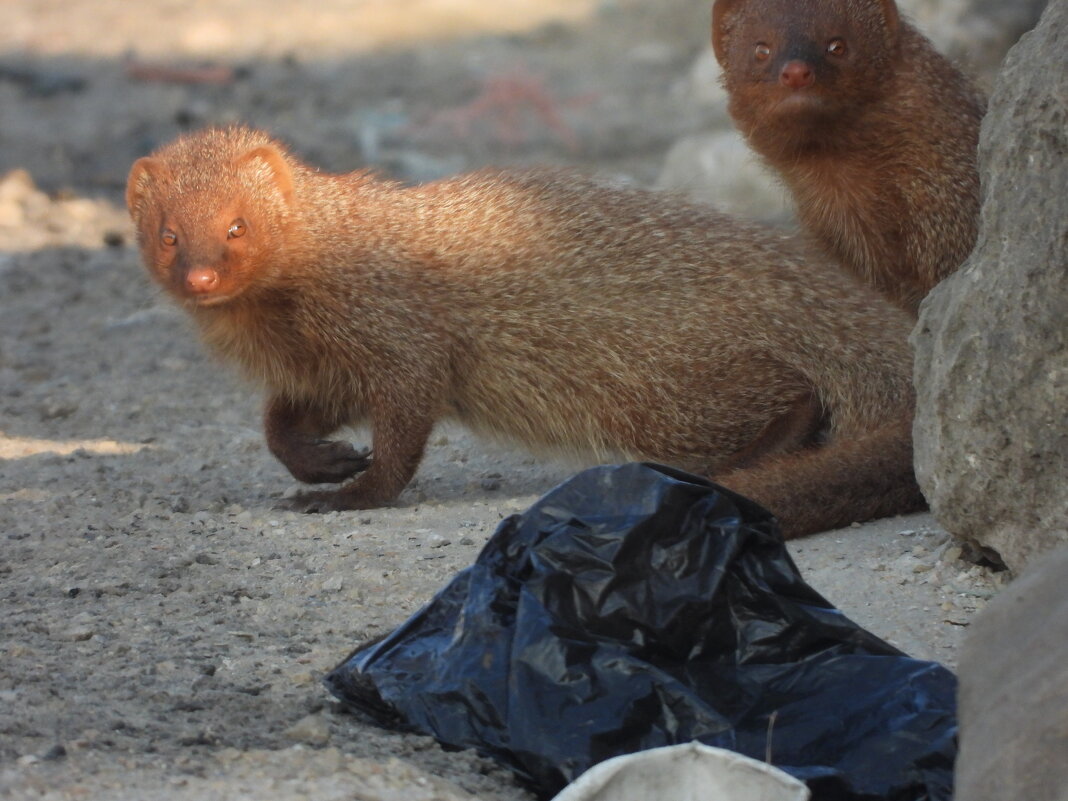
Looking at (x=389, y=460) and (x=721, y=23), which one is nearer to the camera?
(x=389, y=460)

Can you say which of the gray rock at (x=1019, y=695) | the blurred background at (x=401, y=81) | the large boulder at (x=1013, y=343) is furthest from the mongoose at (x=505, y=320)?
the blurred background at (x=401, y=81)

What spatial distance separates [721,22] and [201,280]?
157 centimetres

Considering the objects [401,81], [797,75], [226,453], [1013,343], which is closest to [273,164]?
[226,453]

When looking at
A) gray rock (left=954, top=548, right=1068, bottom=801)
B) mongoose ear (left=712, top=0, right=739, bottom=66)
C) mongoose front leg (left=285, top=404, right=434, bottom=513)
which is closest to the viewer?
gray rock (left=954, top=548, right=1068, bottom=801)

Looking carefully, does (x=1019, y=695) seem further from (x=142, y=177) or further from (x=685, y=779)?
(x=142, y=177)

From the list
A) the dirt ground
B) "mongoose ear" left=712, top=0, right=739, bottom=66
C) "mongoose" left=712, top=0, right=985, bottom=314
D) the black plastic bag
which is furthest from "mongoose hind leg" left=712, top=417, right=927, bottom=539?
"mongoose ear" left=712, top=0, right=739, bottom=66

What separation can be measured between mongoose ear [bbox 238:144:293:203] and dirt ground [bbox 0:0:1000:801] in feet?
2.10

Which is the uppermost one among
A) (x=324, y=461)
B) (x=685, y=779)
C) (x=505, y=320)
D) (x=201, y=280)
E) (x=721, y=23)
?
(x=721, y=23)

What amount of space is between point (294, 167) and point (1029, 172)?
2.13 meters

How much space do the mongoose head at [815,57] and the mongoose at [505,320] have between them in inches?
17.5

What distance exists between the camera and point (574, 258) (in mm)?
3920

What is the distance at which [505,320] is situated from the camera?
12.7 feet

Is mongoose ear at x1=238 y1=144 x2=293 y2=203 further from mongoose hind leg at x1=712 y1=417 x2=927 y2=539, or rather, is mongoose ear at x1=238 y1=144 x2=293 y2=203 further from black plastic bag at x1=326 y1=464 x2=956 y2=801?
black plastic bag at x1=326 y1=464 x2=956 y2=801

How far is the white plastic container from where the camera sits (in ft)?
6.17
